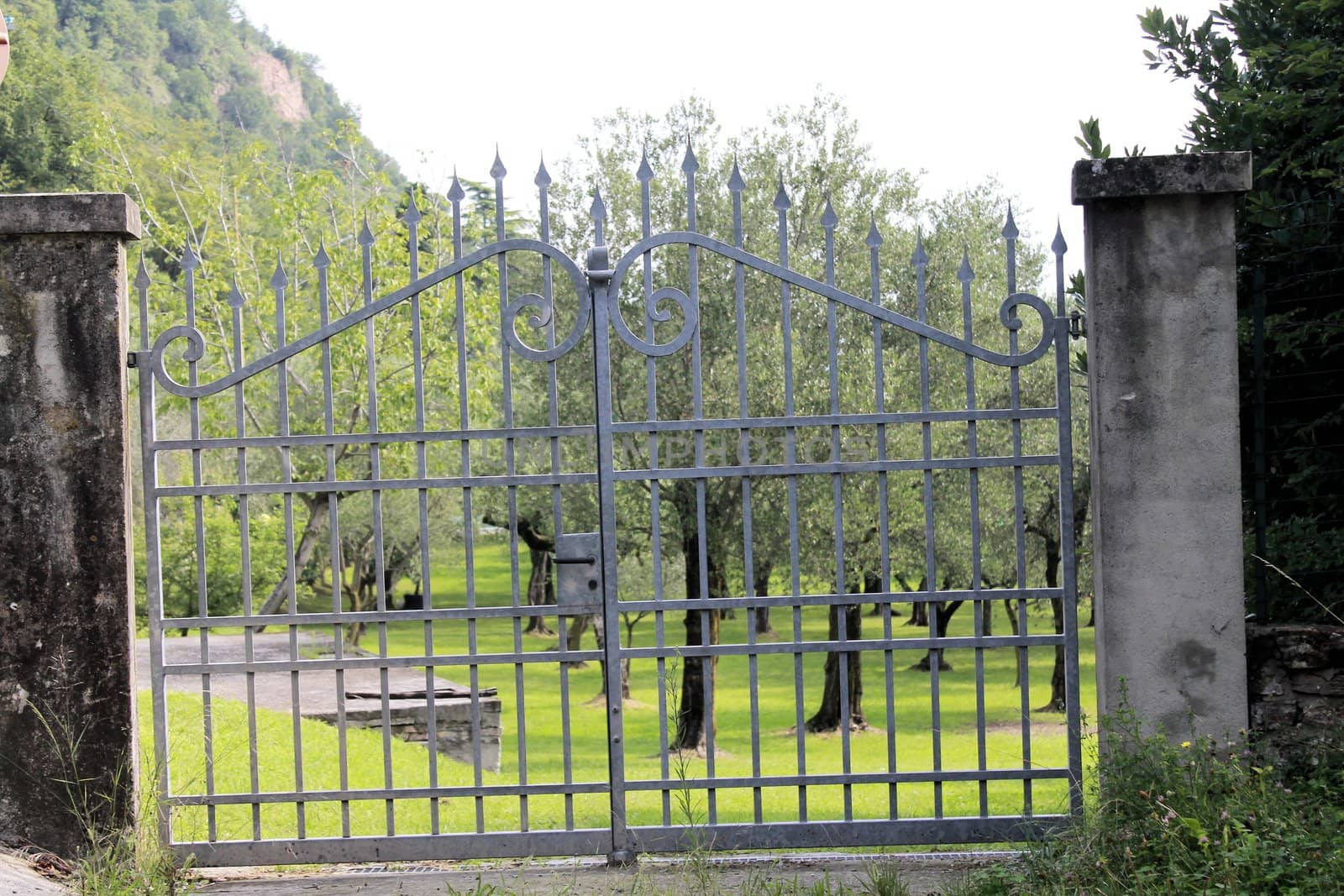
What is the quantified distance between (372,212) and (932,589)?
13.6 m

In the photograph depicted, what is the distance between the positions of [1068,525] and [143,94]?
7563cm

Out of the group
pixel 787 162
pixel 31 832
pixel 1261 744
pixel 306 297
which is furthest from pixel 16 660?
pixel 306 297

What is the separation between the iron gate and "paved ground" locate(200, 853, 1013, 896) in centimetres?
12

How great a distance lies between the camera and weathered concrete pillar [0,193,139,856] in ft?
16.7

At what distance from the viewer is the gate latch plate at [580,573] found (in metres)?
5.18

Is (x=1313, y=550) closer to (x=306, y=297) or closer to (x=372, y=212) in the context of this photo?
(x=372, y=212)

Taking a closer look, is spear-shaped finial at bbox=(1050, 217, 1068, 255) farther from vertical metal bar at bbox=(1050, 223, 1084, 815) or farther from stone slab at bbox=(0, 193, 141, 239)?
stone slab at bbox=(0, 193, 141, 239)

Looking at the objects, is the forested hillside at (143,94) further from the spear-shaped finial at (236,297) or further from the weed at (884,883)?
the weed at (884,883)

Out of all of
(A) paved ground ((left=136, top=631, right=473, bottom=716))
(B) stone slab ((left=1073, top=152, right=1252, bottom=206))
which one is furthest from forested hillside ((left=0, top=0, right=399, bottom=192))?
A: (B) stone slab ((left=1073, top=152, right=1252, bottom=206))

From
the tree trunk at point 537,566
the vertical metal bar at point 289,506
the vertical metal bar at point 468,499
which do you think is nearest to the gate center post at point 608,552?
the vertical metal bar at point 468,499

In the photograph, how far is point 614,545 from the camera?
518 cm

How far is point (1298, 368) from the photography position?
594 centimetres

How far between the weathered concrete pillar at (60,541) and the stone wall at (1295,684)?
481 cm

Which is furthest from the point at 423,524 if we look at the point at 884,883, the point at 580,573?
the point at 884,883
